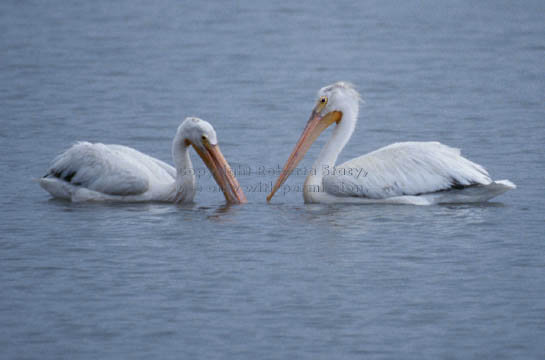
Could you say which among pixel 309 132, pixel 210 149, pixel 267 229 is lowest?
pixel 267 229

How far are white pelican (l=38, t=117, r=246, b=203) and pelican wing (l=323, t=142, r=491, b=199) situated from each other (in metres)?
0.96

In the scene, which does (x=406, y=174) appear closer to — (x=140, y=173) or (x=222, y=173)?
(x=222, y=173)

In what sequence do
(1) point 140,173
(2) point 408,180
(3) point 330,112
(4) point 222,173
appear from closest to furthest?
(2) point 408,180 < (1) point 140,173 < (4) point 222,173 < (3) point 330,112

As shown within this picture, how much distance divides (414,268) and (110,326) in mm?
2048

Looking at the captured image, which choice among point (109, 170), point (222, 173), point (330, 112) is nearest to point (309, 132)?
point (330, 112)

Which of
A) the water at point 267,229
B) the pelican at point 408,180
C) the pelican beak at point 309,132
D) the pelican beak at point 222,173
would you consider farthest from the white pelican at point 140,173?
the pelican at point 408,180

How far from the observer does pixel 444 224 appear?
7637 mm

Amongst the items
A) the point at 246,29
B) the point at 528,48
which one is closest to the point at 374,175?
the point at 528,48

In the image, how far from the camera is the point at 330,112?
877 cm

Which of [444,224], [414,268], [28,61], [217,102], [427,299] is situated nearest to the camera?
[427,299]

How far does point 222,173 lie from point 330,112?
3.43 ft

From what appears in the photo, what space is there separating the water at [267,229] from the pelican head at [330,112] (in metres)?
0.44

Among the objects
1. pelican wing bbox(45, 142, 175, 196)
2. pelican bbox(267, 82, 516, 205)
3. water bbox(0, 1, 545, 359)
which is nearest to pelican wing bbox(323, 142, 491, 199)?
pelican bbox(267, 82, 516, 205)

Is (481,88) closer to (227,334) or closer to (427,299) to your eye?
(427,299)
